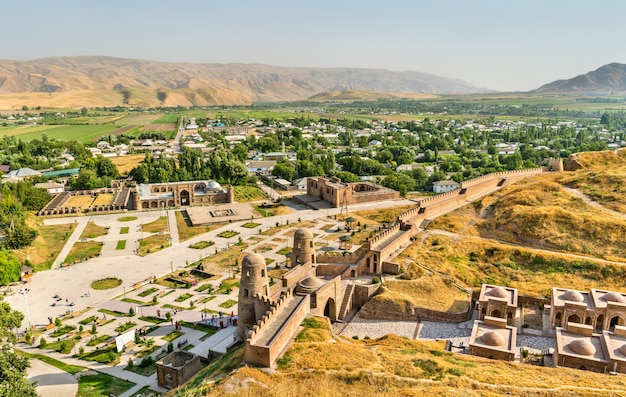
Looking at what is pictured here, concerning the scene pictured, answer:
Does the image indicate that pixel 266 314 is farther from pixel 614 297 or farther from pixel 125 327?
pixel 614 297

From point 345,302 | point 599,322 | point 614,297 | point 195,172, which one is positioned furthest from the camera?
point 195,172

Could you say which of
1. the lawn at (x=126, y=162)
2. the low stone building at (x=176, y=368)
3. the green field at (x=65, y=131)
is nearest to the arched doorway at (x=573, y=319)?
the low stone building at (x=176, y=368)

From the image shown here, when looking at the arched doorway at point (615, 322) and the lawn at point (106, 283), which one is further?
the lawn at point (106, 283)

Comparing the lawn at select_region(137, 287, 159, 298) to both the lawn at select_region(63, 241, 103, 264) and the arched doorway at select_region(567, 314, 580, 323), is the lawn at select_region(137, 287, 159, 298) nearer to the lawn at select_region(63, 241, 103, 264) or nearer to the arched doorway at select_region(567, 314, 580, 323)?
the lawn at select_region(63, 241, 103, 264)

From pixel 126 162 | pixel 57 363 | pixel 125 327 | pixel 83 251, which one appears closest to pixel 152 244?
pixel 83 251

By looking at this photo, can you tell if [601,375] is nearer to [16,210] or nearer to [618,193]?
[618,193]

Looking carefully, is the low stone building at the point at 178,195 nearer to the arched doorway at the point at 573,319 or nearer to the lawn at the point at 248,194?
the lawn at the point at 248,194

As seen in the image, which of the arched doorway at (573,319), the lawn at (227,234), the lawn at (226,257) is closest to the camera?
the arched doorway at (573,319)
